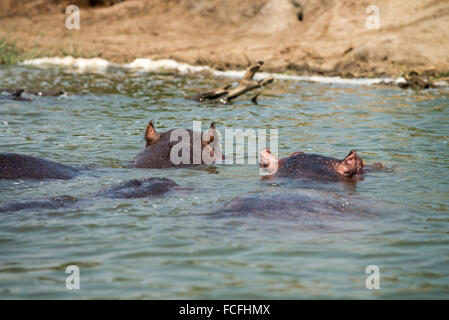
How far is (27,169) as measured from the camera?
7.19m

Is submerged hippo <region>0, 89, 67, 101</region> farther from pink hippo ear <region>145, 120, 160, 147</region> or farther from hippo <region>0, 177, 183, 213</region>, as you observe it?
hippo <region>0, 177, 183, 213</region>

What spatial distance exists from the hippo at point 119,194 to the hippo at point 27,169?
3.15ft

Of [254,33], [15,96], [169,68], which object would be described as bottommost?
[15,96]

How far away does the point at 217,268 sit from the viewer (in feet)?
15.9

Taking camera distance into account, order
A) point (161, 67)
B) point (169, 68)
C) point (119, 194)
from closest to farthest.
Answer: point (119, 194)
point (169, 68)
point (161, 67)

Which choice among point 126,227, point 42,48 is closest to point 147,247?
point 126,227

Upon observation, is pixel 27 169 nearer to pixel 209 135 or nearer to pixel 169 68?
pixel 209 135

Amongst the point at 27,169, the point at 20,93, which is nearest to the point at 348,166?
the point at 27,169

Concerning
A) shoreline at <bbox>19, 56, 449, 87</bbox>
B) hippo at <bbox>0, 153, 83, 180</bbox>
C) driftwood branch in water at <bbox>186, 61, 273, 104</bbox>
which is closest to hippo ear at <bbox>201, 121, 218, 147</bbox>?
hippo at <bbox>0, 153, 83, 180</bbox>

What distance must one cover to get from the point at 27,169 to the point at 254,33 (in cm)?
1827

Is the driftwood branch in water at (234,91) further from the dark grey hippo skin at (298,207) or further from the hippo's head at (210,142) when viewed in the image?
the dark grey hippo skin at (298,207)

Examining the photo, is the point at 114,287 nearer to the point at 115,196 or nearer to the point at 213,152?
the point at 115,196

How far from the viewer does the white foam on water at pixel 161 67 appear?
19172 millimetres

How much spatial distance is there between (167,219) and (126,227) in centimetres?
37
